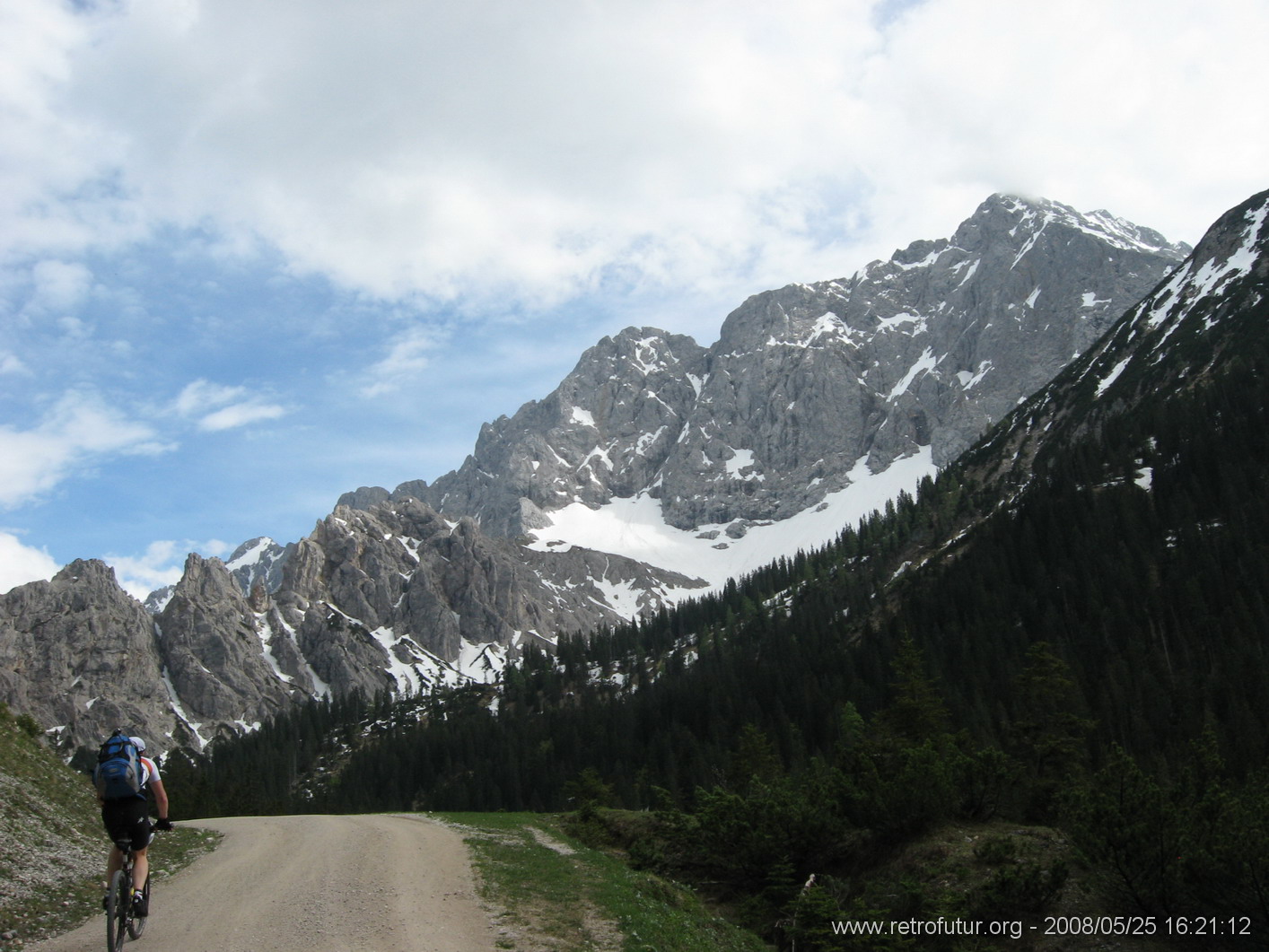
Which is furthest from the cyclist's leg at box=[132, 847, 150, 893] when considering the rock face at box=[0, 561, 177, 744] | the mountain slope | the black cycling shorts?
the rock face at box=[0, 561, 177, 744]

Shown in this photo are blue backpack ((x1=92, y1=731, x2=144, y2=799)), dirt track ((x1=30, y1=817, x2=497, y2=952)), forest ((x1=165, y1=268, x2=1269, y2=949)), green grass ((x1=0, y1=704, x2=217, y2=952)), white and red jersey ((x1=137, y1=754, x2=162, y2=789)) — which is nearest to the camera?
blue backpack ((x1=92, y1=731, x2=144, y2=799))

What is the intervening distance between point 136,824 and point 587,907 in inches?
357

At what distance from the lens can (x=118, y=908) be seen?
11539 mm

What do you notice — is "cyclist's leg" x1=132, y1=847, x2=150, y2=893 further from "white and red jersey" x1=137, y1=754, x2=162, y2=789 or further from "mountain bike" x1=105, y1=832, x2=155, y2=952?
"white and red jersey" x1=137, y1=754, x2=162, y2=789

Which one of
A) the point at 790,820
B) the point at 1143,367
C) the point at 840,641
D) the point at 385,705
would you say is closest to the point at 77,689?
the point at 385,705

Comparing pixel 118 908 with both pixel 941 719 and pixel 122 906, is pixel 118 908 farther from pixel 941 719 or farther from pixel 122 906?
pixel 941 719

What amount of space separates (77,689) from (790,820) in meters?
203

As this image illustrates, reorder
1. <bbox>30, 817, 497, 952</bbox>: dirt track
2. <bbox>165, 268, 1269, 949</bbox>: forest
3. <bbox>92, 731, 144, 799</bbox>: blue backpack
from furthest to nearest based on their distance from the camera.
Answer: <bbox>165, 268, 1269, 949</bbox>: forest → <bbox>30, 817, 497, 952</bbox>: dirt track → <bbox>92, 731, 144, 799</bbox>: blue backpack

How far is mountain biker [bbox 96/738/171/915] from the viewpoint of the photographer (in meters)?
11.8

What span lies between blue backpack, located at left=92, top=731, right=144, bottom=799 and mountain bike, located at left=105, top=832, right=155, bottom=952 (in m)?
0.74

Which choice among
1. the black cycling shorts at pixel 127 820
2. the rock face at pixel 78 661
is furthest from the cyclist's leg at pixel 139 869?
the rock face at pixel 78 661

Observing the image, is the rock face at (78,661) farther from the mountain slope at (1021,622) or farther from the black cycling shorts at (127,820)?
the black cycling shorts at (127,820)

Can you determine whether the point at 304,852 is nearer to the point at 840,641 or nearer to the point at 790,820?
the point at 790,820

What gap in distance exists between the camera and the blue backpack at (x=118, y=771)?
11695 millimetres
